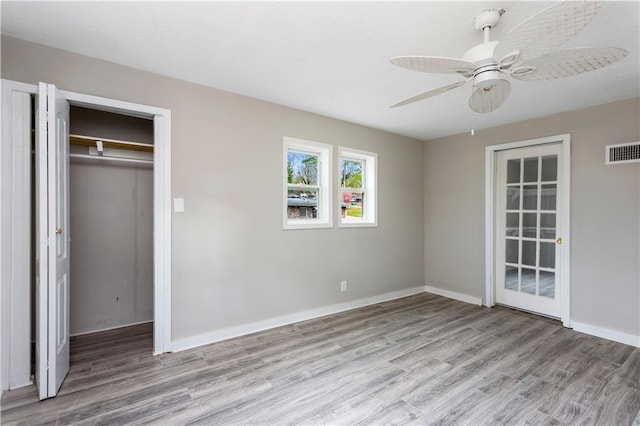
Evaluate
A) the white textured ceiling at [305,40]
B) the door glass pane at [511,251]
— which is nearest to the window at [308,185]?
the white textured ceiling at [305,40]

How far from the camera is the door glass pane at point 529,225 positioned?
3970mm

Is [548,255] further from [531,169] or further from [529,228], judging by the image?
[531,169]

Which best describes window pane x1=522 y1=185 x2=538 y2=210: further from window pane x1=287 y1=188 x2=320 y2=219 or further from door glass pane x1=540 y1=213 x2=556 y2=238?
window pane x1=287 y1=188 x2=320 y2=219

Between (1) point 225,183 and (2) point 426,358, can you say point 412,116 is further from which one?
(2) point 426,358

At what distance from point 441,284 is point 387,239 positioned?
1226 mm

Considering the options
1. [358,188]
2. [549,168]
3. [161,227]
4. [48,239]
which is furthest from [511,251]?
[48,239]

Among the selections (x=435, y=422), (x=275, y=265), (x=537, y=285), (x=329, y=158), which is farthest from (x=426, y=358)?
(x=329, y=158)

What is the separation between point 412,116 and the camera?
3801mm

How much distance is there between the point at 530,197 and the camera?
4.01 m

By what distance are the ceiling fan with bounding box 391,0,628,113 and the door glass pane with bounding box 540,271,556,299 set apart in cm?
295

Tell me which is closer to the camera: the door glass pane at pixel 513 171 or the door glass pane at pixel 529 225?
the door glass pane at pixel 529 225

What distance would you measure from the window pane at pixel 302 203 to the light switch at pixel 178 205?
1273 mm

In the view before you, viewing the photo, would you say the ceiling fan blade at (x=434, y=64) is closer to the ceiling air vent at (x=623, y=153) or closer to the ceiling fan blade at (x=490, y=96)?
the ceiling fan blade at (x=490, y=96)

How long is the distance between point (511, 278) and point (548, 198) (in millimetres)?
1174
